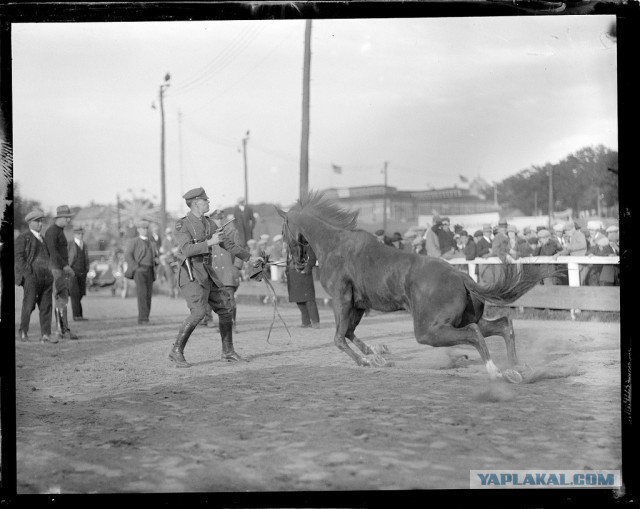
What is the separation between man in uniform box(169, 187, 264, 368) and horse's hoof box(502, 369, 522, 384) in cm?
341

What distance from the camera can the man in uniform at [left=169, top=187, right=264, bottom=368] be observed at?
9000 millimetres

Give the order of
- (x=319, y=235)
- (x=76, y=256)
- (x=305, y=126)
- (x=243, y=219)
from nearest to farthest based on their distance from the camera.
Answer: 1. (x=319, y=235)
2. (x=76, y=256)
3. (x=243, y=219)
4. (x=305, y=126)

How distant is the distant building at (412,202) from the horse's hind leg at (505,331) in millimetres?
33620

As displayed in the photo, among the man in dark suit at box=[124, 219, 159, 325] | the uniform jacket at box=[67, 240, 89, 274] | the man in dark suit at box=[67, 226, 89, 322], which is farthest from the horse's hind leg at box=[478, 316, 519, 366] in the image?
the uniform jacket at box=[67, 240, 89, 274]

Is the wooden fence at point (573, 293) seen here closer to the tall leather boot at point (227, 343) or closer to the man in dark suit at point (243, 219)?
the man in dark suit at point (243, 219)

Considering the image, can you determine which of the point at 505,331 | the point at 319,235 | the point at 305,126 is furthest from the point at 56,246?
the point at 305,126

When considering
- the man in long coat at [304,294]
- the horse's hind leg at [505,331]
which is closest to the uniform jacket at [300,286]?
the man in long coat at [304,294]

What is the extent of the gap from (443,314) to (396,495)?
306 centimetres

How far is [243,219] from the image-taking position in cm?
1530

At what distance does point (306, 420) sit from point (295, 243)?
352cm

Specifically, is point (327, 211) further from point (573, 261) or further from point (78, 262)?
point (78, 262)

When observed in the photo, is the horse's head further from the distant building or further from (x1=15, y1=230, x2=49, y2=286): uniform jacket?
the distant building

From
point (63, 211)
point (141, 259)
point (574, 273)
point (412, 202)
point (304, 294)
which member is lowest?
point (304, 294)

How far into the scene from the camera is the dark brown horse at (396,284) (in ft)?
24.4
